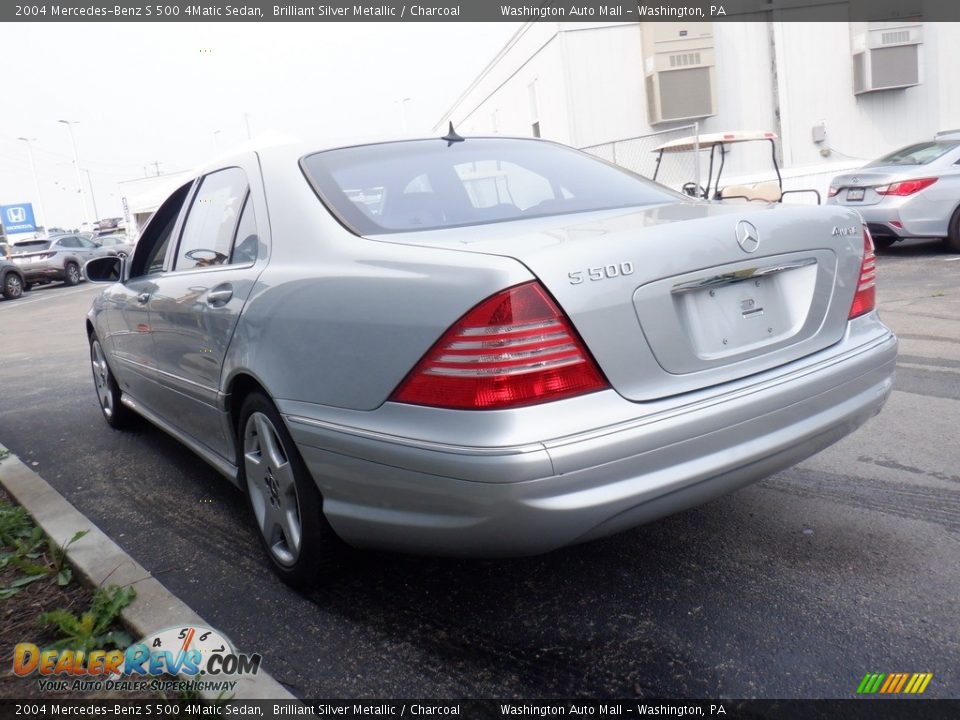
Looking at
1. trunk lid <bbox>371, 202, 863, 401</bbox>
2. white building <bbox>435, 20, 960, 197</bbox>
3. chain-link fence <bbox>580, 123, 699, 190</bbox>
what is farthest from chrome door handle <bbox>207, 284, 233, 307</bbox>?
white building <bbox>435, 20, 960, 197</bbox>

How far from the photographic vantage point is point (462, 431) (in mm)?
2080

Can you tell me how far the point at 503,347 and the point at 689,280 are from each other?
1.93 feet

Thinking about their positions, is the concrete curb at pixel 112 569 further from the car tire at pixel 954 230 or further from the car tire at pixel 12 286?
the car tire at pixel 12 286

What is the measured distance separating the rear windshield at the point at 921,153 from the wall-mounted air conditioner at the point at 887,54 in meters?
7.34

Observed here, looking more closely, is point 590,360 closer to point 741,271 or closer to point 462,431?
point 462,431

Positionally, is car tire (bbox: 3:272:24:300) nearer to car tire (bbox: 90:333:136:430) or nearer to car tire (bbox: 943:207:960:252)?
car tire (bbox: 90:333:136:430)

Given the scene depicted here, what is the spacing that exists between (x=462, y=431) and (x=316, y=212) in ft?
3.41

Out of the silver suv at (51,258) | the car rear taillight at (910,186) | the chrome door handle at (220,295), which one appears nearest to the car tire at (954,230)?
the car rear taillight at (910,186)

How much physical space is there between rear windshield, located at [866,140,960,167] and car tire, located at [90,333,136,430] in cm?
947

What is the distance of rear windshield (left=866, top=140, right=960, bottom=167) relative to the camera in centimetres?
1012

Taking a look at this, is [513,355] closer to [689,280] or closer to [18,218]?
[689,280]

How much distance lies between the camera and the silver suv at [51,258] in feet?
78.6

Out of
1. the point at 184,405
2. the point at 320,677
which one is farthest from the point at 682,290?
the point at 184,405

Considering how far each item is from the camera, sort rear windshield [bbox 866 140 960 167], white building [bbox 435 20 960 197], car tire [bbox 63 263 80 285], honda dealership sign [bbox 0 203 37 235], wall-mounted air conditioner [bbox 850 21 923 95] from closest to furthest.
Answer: rear windshield [bbox 866 140 960 167] < white building [bbox 435 20 960 197] < wall-mounted air conditioner [bbox 850 21 923 95] < car tire [bbox 63 263 80 285] < honda dealership sign [bbox 0 203 37 235]
